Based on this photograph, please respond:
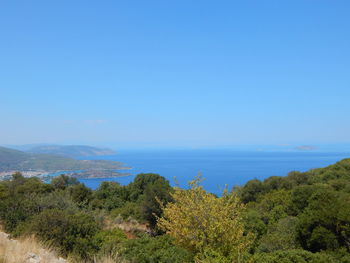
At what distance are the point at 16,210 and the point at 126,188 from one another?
75.1 ft

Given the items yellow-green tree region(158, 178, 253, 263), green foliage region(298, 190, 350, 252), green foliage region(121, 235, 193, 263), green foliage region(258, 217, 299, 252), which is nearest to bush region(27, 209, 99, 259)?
green foliage region(121, 235, 193, 263)

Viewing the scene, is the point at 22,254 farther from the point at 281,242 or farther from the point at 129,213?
the point at 129,213

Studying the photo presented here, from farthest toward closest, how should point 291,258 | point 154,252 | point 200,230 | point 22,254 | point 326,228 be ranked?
point 326,228, point 154,252, point 291,258, point 200,230, point 22,254

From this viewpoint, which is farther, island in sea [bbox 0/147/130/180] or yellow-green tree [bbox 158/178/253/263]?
island in sea [bbox 0/147/130/180]

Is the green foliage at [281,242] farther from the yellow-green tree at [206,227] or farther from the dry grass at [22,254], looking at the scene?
the dry grass at [22,254]

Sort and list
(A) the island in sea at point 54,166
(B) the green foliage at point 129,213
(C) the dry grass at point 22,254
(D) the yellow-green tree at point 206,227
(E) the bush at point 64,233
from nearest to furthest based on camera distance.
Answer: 1. (C) the dry grass at point 22,254
2. (D) the yellow-green tree at point 206,227
3. (E) the bush at point 64,233
4. (B) the green foliage at point 129,213
5. (A) the island in sea at point 54,166

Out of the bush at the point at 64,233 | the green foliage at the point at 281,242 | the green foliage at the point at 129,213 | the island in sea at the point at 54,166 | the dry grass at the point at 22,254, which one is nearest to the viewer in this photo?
the dry grass at the point at 22,254

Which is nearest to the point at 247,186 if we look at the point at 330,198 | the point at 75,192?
the point at 330,198

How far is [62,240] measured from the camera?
29.7 feet

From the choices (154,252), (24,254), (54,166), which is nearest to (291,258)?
(154,252)

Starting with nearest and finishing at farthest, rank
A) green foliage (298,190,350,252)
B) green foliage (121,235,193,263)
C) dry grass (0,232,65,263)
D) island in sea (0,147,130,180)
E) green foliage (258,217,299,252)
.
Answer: dry grass (0,232,65,263), green foliage (121,235,193,263), green foliage (298,190,350,252), green foliage (258,217,299,252), island in sea (0,147,130,180)

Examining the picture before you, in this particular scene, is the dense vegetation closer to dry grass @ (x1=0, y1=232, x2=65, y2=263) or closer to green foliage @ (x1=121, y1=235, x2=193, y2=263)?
green foliage @ (x1=121, y1=235, x2=193, y2=263)

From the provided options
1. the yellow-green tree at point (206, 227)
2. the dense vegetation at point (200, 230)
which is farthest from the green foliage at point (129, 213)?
the yellow-green tree at point (206, 227)

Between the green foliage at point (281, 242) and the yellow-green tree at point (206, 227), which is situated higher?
the yellow-green tree at point (206, 227)
